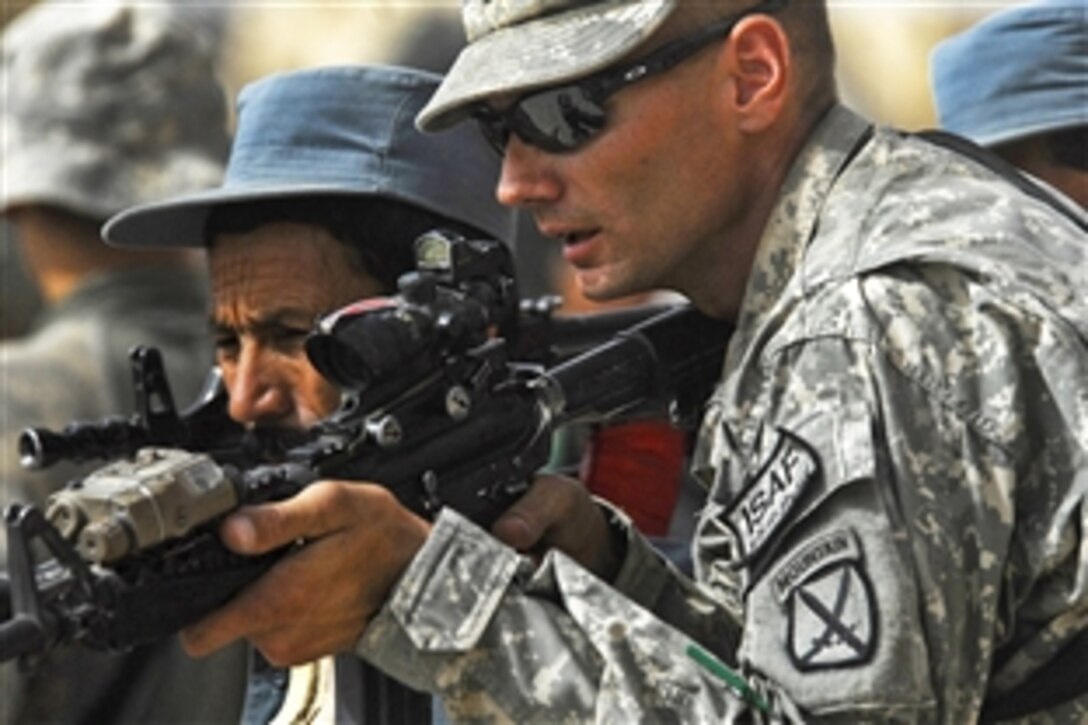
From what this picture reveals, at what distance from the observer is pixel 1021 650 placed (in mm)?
2701

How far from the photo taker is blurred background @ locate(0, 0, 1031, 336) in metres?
7.71

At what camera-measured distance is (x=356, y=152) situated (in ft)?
12.5

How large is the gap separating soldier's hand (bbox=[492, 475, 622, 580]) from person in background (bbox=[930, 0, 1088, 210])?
1613 mm

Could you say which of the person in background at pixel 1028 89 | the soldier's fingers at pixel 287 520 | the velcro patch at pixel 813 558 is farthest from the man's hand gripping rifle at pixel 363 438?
the person in background at pixel 1028 89

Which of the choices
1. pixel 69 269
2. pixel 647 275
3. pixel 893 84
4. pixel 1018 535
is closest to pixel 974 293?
pixel 1018 535

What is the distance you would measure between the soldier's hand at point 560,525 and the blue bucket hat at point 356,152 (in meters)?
0.68

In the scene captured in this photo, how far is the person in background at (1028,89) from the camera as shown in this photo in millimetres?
4719

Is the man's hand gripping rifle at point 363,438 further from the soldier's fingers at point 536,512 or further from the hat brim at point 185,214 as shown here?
the hat brim at point 185,214

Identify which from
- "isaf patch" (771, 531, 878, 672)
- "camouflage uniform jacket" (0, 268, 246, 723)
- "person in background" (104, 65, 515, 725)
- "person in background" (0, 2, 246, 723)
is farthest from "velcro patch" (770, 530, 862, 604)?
"person in background" (0, 2, 246, 723)

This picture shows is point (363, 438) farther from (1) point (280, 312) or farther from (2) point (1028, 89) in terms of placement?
(2) point (1028, 89)

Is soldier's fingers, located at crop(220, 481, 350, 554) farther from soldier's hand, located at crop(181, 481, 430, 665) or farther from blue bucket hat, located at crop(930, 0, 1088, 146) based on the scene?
blue bucket hat, located at crop(930, 0, 1088, 146)

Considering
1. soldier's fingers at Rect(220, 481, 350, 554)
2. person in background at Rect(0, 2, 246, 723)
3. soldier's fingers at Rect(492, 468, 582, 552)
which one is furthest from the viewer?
person in background at Rect(0, 2, 246, 723)

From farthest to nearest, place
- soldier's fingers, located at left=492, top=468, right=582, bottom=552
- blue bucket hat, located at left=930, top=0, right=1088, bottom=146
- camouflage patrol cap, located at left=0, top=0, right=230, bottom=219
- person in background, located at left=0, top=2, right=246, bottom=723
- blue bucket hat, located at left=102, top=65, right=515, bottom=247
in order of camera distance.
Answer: camouflage patrol cap, located at left=0, top=0, right=230, bottom=219 → blue bucket hat, located at left=930, top=0, right=1088, bottom=146 → person in background, located at left=0, top=2, right=246, bottom=723 → blue bucket hat, located at left=102, top=65, right=515, bottom=247 → soldier's fingers, located at left=492, top=468, right=582, bottom=552

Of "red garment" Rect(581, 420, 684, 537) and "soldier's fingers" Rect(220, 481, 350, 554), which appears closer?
"soldier's fingers" Rect(220, 481, 350, 554)
